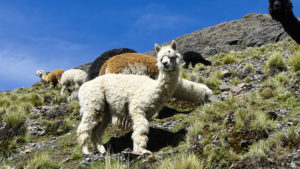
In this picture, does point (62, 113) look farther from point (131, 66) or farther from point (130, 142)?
point (130, 142)

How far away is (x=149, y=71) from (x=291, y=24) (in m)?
6.56

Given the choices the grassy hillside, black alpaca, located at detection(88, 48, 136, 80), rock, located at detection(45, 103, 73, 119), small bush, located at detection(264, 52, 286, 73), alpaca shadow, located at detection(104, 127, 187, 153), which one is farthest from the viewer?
black alpaca, located at detection(88, 48, 136, 80)

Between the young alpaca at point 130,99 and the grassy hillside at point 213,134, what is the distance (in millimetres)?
456

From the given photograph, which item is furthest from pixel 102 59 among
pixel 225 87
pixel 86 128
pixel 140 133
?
pixel 140 133

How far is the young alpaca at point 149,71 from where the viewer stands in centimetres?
821

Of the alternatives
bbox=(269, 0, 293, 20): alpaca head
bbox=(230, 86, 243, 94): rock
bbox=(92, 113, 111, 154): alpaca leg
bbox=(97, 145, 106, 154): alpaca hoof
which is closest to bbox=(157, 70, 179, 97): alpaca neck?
bbox=(92, 113, 111, 154): alpaca leg

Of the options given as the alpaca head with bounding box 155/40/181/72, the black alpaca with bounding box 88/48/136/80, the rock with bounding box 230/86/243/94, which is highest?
the black alpaca with bounding box 88/48/136/80

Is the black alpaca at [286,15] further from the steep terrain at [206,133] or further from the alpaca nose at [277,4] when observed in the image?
the steep terrain at [206,133]

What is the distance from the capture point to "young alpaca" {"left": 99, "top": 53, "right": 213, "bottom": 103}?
821 centimetres

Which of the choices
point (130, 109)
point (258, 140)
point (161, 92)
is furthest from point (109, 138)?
point (258, 140)

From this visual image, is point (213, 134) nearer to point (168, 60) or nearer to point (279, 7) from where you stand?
point (168, 60)

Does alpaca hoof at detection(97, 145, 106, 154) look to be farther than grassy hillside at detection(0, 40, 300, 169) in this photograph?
Yes

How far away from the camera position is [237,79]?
9562mm

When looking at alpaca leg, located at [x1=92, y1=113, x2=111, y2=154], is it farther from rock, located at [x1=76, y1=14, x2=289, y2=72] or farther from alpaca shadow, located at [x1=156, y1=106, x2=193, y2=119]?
rock, located at [x1=76, y1=14, x2=289, y2=72]
